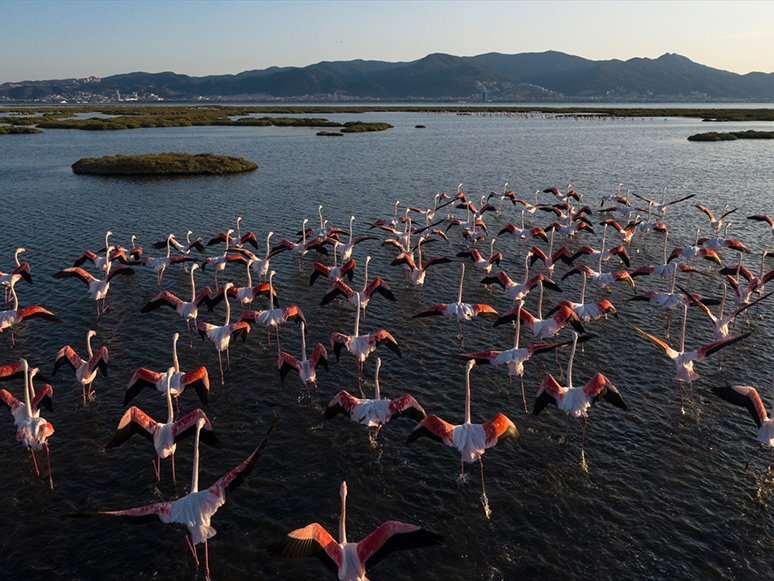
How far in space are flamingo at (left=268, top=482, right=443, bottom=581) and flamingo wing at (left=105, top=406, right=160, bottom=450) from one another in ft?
12.5

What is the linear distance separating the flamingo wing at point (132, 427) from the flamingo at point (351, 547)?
12.5ft

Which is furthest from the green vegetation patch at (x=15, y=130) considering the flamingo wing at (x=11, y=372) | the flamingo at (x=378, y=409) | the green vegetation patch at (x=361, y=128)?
the flamingo at (x=378, y=409)

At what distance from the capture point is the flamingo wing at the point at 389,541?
6.69m

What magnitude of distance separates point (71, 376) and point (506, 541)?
1149cm

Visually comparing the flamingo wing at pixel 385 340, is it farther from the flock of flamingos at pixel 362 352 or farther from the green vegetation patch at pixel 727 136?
the green vegetation patch at pixel 727 136

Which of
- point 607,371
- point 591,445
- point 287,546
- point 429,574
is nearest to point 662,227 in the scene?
point 607,371

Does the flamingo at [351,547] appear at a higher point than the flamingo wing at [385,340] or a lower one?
lower

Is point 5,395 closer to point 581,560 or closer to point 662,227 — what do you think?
point 581,560

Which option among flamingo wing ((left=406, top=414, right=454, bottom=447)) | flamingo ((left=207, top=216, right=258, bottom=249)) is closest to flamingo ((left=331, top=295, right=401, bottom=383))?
flamingo wing ((left=406, top=414, right=454, bottom=447))

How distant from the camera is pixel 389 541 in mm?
6809

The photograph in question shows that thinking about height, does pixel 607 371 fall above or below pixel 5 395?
below

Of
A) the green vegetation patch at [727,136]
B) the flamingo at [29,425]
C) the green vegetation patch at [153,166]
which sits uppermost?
the green vegetation patch at [727,136]

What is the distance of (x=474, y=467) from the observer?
34.6ft

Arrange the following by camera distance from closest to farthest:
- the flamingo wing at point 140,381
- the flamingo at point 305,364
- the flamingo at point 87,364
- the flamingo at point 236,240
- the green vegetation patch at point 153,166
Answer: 1. the flamingo wing at point 140,381
2. the flamingo at point 87,364
3. the flamingo at point 305,364
4. the flamingo at point 236,240
5. the green vegetation patch at point 153,166
